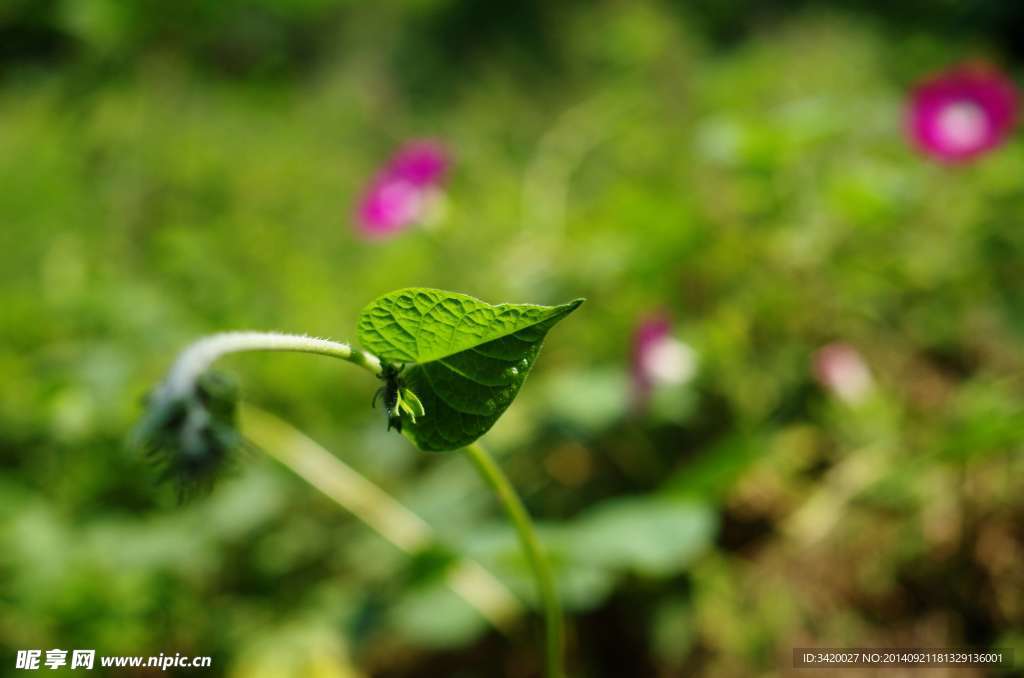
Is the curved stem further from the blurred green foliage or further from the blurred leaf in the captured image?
the blurred leaf

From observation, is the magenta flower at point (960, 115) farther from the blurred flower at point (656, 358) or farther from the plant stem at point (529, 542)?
the plant stem at point (529, 542)

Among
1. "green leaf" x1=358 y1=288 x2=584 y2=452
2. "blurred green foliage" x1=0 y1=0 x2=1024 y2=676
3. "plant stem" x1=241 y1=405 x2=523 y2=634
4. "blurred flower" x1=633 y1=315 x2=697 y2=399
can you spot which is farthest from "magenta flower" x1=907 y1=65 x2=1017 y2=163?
"green leaf" x1=358 y1=288 x2=584 y2=452

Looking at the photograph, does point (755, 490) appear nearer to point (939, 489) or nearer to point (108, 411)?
point (939, 489)

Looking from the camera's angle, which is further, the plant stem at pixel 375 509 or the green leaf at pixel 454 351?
the plant stem at pixel 375 509

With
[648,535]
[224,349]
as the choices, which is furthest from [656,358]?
[224,349]

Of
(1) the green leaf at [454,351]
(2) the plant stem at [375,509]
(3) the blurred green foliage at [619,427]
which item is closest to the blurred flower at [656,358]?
(3) the blurred green foliage at [619,427]

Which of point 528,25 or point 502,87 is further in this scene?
point 528,25

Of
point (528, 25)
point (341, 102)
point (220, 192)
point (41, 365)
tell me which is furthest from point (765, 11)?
point (41, 365)
